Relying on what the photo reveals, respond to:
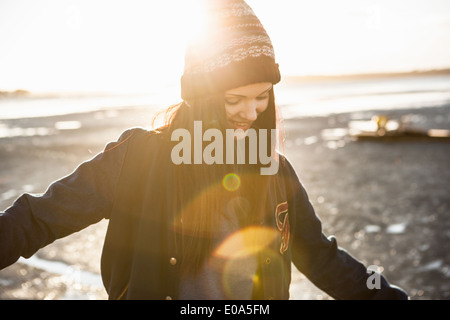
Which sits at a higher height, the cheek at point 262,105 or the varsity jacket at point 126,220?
the cheek at point 262,105

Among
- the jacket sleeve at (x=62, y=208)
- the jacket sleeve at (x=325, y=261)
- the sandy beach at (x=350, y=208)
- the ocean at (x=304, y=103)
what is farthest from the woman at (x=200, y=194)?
the ocean at (x=304, y=103)

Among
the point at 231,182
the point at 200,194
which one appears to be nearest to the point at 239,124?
the point at 231,182

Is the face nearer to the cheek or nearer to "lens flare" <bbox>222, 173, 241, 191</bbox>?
the cheek

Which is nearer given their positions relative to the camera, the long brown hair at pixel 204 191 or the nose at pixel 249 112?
the long brown hair at pixel 204 191

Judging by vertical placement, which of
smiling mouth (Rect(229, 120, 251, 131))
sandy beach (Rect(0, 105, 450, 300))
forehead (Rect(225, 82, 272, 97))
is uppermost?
forehead (Rect(225, 82, 272, 97))

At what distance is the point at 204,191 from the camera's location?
1532 millimetres

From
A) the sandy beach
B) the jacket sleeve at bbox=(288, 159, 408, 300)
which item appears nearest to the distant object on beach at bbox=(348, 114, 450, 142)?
the sandy beach

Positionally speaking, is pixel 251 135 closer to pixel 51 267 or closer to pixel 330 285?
pixel 330 285

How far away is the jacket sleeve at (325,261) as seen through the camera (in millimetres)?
1847

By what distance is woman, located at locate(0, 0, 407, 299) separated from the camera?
144 cm

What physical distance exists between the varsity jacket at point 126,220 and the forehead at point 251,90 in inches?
13.9

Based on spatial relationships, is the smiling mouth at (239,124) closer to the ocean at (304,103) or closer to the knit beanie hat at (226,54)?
the knit beanie hat at (226,54)

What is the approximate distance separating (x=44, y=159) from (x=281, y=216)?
43.2ft

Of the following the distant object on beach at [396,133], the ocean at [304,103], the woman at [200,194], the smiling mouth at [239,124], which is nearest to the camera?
the woman at [200,194]
